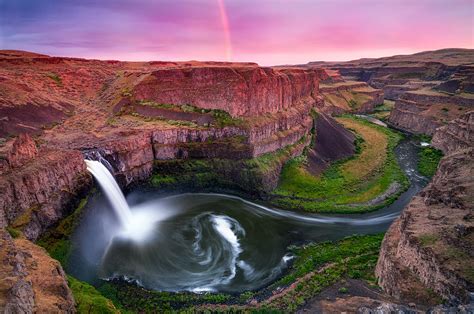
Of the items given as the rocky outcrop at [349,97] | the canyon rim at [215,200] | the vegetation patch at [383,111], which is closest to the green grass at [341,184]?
the canyon rim at [215,200]

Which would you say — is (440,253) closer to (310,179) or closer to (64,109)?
(310,179)

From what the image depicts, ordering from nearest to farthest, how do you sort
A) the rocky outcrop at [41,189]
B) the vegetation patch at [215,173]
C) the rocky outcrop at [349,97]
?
1. the rocky outcrop at [41,189]
2. the vegetation patch at [215,173]
3. the rocky outcrop at [349,97]

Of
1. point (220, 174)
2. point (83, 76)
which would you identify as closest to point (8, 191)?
point (220, 174)

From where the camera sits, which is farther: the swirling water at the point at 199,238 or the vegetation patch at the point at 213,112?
the vegetation patch at the point at 213,112

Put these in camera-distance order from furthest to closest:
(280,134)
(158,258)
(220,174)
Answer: (280,134), (220,174), (158,258)

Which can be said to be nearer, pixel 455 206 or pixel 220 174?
pixel 455 206

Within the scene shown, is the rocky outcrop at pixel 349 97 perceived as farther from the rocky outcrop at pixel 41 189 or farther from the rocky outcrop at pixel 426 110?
the rocky outcrop at pixel 41 189
